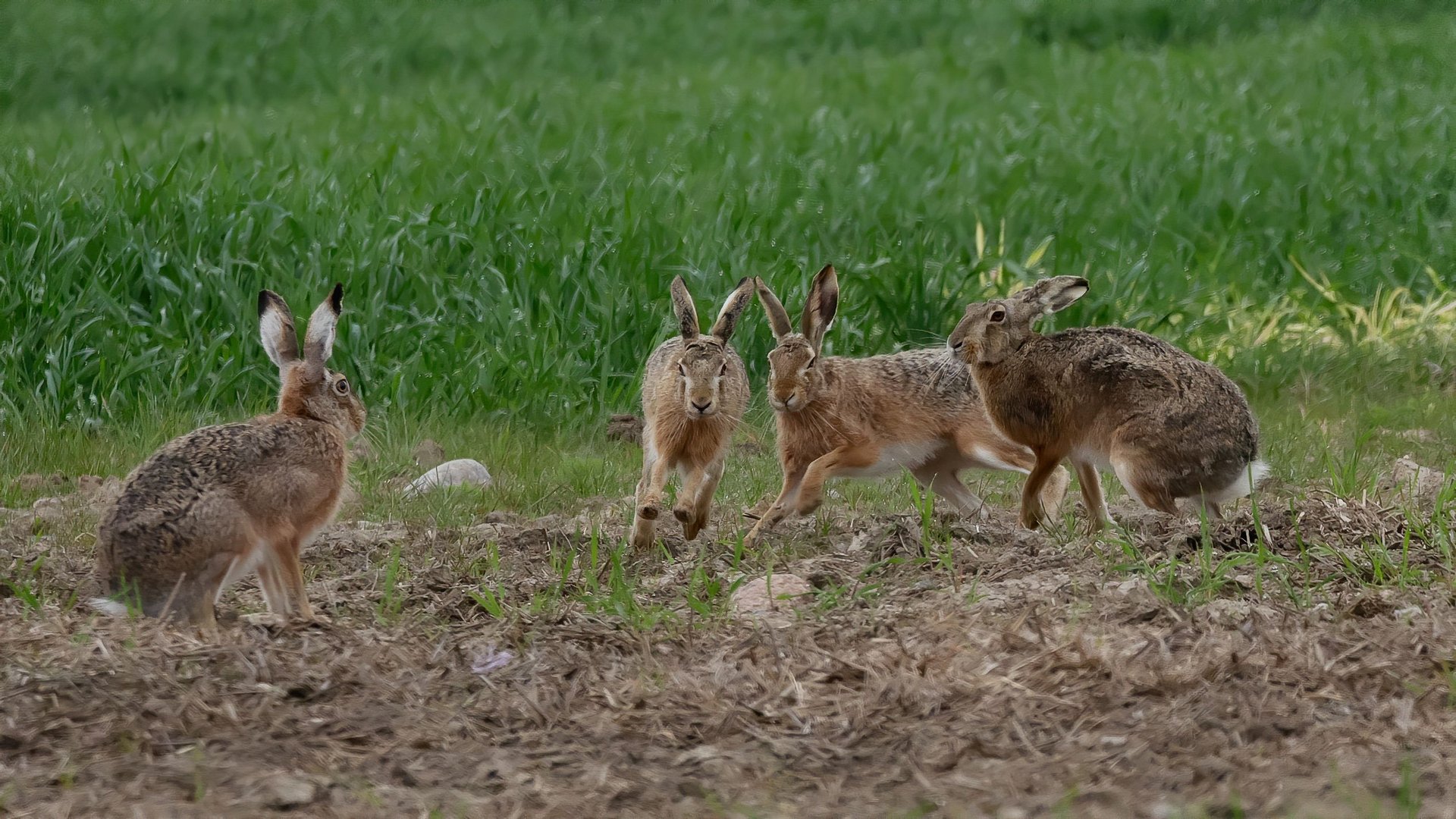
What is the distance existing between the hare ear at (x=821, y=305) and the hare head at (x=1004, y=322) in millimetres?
638

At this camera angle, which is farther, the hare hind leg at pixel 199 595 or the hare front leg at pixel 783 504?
the hare front leg at pixel 783 504

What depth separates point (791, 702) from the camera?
176 inches

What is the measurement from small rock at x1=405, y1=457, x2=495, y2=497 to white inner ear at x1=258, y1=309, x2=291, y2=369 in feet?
4.80

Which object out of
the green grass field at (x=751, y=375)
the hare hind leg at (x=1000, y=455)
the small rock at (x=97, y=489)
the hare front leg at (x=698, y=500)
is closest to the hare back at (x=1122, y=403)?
the green grass field at (x=751, y=375)

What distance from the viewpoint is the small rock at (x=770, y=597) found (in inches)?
207

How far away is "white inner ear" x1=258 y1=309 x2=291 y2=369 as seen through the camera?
20.1ft

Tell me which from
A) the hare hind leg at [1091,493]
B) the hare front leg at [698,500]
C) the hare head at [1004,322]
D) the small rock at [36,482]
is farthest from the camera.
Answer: the small rock at [36,482]

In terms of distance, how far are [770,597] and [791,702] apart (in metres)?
0.96

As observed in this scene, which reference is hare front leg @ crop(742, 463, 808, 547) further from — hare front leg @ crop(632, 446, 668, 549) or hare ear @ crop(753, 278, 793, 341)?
hare ear @ crop(753, 278, 793, 341)

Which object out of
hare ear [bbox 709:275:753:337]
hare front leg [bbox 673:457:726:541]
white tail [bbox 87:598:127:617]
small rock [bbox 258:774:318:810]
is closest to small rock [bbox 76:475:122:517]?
white tail [bbox 87:598:127:617]

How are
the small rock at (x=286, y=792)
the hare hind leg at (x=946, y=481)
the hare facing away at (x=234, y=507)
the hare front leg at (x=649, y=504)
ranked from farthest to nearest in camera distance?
the hare hind leg at (x=946, y=481) < the hare front leg at (x=649, y=504) < the hare facing away at (x=234, y=507) < the small rock at (x=286, y=792)

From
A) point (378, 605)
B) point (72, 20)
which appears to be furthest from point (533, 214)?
point (72, 20)

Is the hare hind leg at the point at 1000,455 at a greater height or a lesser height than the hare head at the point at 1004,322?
lesser

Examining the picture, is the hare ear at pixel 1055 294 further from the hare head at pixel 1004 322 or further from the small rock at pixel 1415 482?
the small rock at pixel 1415 482
